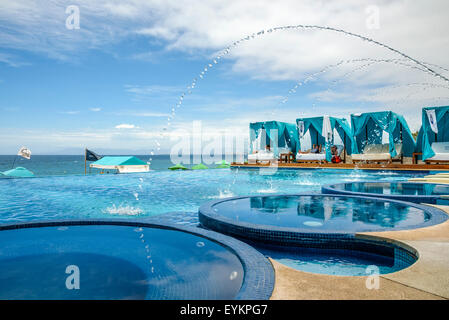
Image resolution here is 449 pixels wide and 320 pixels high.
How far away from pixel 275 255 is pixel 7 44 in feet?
71.2

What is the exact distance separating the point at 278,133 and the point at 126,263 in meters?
19.2

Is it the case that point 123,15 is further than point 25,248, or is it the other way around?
Answer: point 123,15

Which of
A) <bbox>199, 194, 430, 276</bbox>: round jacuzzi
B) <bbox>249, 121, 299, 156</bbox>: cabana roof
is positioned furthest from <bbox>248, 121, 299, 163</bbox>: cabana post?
<bbox>199, 194, 430, 276</bbox>: round jacuzzi

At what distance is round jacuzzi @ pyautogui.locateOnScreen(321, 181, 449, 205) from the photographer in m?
6.90

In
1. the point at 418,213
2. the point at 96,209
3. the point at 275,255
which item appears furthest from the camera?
the point at 96,209

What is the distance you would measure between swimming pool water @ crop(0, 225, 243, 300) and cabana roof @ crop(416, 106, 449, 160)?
53.0 ft

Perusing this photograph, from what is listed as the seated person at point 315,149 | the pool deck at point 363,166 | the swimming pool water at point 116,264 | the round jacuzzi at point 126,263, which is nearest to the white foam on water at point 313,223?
the round jacuzzi at point 126,263

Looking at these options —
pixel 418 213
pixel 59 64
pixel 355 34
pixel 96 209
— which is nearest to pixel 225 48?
pixel 355 34

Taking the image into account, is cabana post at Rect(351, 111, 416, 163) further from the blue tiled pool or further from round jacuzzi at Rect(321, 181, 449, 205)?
the blue tiled pool

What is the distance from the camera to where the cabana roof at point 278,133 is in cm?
2188

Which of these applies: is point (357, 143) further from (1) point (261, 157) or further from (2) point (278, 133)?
(1) point (261, 157)
